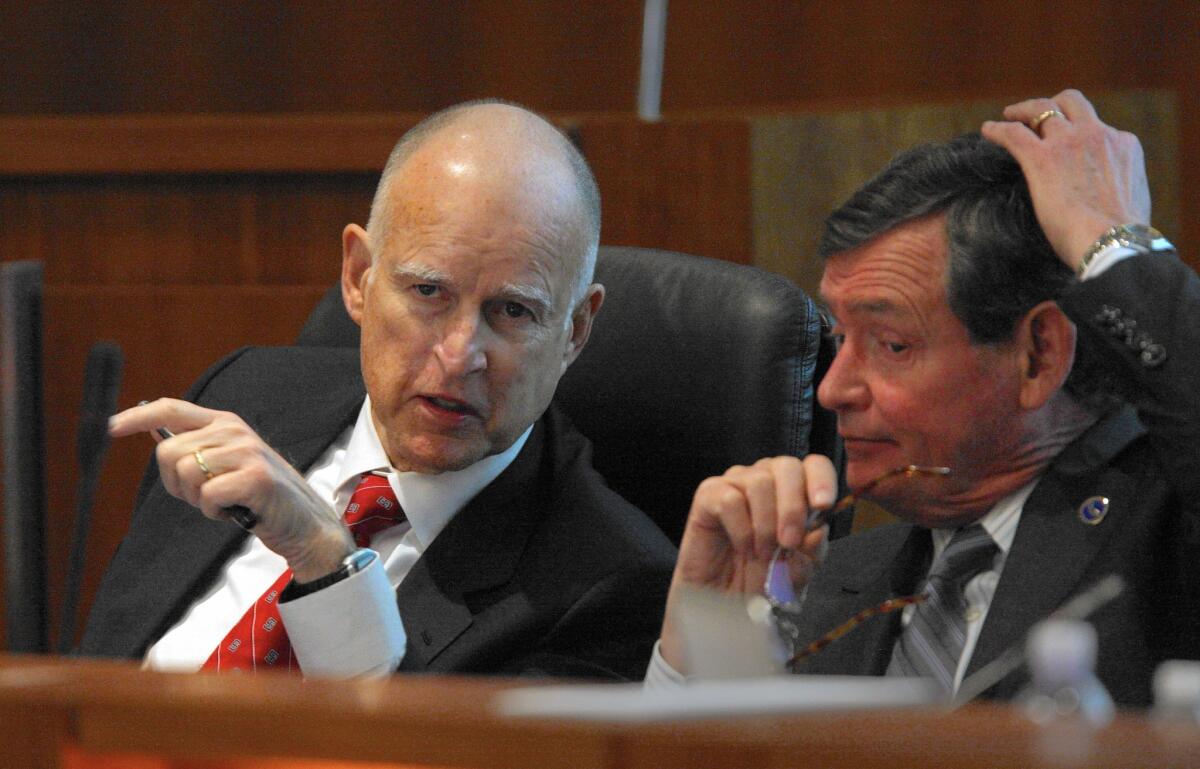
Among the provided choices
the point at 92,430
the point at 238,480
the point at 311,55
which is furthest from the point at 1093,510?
the point at 311,55

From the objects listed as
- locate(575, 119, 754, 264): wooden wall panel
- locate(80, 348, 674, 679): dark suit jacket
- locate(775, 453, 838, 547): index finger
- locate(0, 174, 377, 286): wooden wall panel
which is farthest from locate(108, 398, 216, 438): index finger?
locate(0, 174, 377, 286): wooden wall panel

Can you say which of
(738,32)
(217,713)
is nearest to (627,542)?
(217,713)

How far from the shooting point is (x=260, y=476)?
1553 mm

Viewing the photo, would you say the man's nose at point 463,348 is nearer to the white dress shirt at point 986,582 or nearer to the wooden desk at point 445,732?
the white dress shirt at point 986,582

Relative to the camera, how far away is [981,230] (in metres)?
1.48

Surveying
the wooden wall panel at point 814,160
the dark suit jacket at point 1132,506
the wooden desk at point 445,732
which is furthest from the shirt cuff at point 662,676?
the wooden wall panel at point 814,160

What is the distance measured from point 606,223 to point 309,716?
2328mm

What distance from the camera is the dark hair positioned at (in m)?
1.46

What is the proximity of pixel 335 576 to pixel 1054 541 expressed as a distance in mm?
738

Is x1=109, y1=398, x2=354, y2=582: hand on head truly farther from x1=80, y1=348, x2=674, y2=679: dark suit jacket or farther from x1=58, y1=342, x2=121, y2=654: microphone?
x1=58, y1=342, x2=121, y2=654: microphone

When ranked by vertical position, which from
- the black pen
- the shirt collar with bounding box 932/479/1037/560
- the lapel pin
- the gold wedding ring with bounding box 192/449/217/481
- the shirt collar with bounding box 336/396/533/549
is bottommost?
the shirt collar with bounding box 336/396/533/549

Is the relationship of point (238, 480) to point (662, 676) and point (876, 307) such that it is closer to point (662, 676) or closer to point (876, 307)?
point (662, 676)

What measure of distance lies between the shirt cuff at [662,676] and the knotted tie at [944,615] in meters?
0.24

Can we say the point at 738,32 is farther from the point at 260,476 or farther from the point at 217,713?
the point at 217,713
